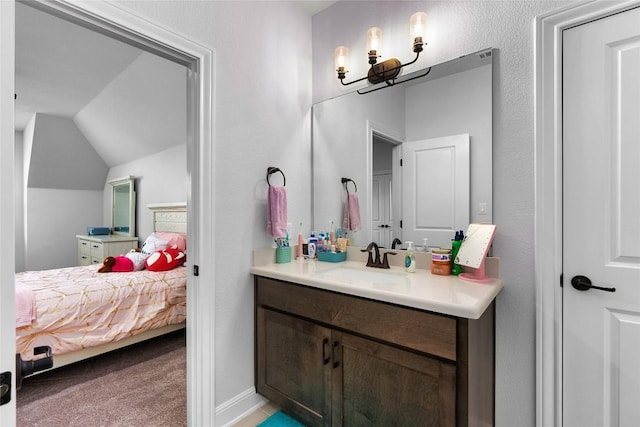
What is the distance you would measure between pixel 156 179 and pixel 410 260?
3.86 metres

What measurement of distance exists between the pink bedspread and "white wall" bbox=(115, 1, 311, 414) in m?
1.37

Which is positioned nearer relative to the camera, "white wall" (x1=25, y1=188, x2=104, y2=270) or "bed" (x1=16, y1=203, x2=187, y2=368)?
"bed" (x1=16, y1=203, x2=187, y2=368)

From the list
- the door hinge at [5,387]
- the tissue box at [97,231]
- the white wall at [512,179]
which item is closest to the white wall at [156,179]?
the tissue box at [97,231]

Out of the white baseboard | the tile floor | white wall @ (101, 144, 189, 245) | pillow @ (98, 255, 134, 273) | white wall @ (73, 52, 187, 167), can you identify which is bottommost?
the tile floor

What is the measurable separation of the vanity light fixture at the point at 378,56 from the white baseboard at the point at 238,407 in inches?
81.5

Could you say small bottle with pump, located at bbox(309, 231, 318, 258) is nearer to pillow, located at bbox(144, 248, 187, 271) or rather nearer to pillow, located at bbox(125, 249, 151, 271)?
pillow, located at bbox(144, 248, 187, 271)

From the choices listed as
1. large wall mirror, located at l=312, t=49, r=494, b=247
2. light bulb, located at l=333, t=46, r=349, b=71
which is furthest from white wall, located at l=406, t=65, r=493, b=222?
light bulb, located at l=333, t=46, r=349, b=71

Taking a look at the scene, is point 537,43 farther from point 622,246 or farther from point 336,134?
point 336,134

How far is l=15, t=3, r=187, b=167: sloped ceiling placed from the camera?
8.55 feet

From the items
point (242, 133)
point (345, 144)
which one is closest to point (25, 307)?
point (242, 133)

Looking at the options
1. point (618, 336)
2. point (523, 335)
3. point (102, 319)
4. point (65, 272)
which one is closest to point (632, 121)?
point (618, 336)

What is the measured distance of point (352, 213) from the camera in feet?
7.04

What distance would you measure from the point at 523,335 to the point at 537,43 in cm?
135

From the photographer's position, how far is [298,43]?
7.33ft
